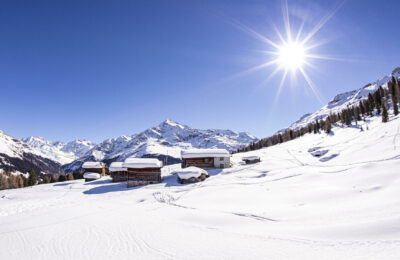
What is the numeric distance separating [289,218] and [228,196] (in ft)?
23.2

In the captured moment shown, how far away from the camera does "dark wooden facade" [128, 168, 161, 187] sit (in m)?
31.9

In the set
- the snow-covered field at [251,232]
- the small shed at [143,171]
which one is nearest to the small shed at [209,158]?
the small shed at [143,171]

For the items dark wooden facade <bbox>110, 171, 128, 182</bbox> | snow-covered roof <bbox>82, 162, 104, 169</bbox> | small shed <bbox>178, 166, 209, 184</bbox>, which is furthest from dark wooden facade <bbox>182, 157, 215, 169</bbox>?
snow-covered roof <bbox>82, 162, 104, 169</bbox>

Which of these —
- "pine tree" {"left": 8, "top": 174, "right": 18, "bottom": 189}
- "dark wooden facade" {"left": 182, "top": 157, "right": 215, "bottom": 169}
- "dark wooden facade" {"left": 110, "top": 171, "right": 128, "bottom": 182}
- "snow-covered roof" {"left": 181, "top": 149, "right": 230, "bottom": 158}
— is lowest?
"pine tree" {"left": 8, "top": 174, "right": 18, "bottom": 189}

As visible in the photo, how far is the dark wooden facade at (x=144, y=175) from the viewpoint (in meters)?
31.9

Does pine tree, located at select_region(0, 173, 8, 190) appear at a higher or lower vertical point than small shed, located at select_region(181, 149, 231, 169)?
lower

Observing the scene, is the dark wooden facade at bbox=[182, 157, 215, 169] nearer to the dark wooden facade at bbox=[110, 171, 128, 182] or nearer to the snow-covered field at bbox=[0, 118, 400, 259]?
the dark wooden facade at bbox=[110, 171, 128, 182]

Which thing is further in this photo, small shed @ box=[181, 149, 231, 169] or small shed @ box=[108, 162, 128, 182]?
small shed @ box=[181, 149, 231, 169]

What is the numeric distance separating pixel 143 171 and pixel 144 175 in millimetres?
709

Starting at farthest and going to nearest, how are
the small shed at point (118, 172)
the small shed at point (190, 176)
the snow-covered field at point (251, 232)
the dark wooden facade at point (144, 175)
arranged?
the small shed at point (118, 172) → the dark wooden facade at point (144, 175) → the small shed at point (190, 176) → the snow-covered field at point (251, 232)

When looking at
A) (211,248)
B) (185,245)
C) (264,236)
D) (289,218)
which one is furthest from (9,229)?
(289,218)

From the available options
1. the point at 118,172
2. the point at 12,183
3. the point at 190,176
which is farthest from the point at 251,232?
the point at 12,183

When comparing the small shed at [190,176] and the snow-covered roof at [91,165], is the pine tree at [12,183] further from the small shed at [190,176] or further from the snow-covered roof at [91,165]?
the small shed at [190,176]

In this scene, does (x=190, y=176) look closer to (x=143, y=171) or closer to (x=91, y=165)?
(x=143, y=171)
